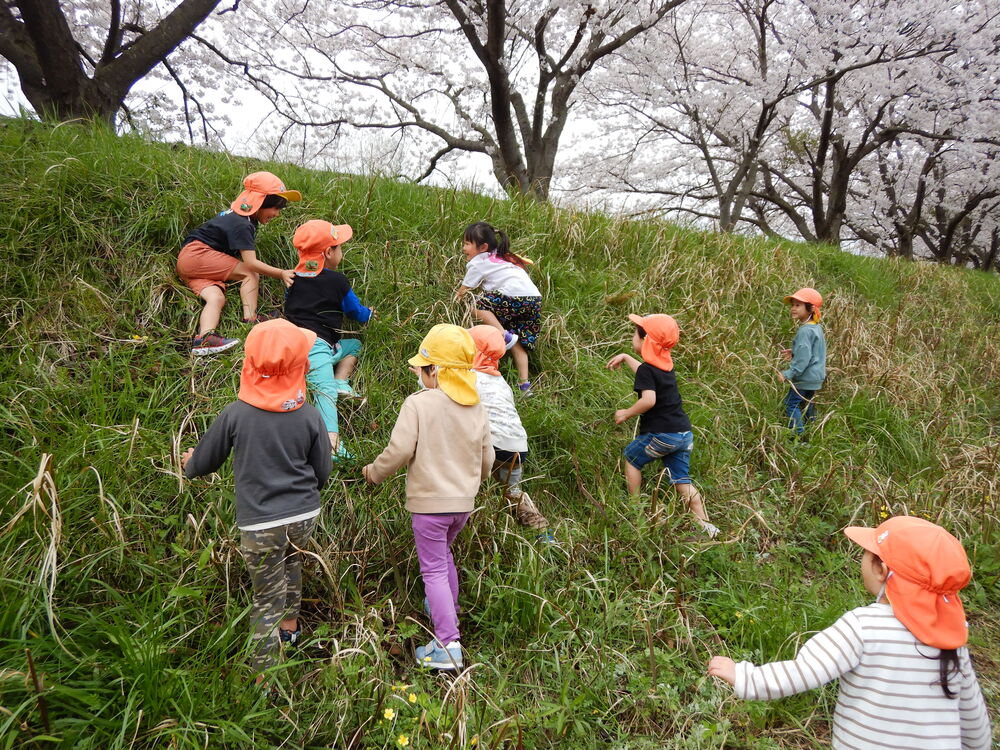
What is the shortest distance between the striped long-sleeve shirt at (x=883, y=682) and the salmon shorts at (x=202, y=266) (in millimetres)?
3707

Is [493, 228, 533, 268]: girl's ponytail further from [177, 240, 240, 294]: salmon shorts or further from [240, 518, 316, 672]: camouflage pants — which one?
[240, 518, 316, 672]: camouflage pants

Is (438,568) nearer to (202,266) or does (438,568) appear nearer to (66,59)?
(202,266)

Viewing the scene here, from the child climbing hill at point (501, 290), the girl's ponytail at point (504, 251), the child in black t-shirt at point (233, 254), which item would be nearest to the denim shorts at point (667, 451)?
the child climbing hill at point (501, 290)

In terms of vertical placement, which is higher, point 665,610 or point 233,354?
point 233,354

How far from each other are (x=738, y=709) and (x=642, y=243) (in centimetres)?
460

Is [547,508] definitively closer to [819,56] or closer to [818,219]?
[819,56]

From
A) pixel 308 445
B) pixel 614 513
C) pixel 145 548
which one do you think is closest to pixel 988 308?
pixel 614 513

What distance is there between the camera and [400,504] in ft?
10.2

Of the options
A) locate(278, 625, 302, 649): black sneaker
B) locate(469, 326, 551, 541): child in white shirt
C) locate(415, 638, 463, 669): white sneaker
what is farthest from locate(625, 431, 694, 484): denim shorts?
locate(278, 625, 302, 649): black sneaker

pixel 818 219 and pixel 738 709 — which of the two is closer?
pixel 738 709

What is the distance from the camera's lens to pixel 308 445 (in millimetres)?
2424

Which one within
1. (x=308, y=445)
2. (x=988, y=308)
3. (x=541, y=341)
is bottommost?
(x=308, y=445)

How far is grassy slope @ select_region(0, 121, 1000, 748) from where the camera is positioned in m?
2.18

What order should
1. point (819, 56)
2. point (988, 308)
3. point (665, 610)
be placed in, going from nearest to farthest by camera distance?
point (665, 610) < point (988, 308) < point (819, 56)
